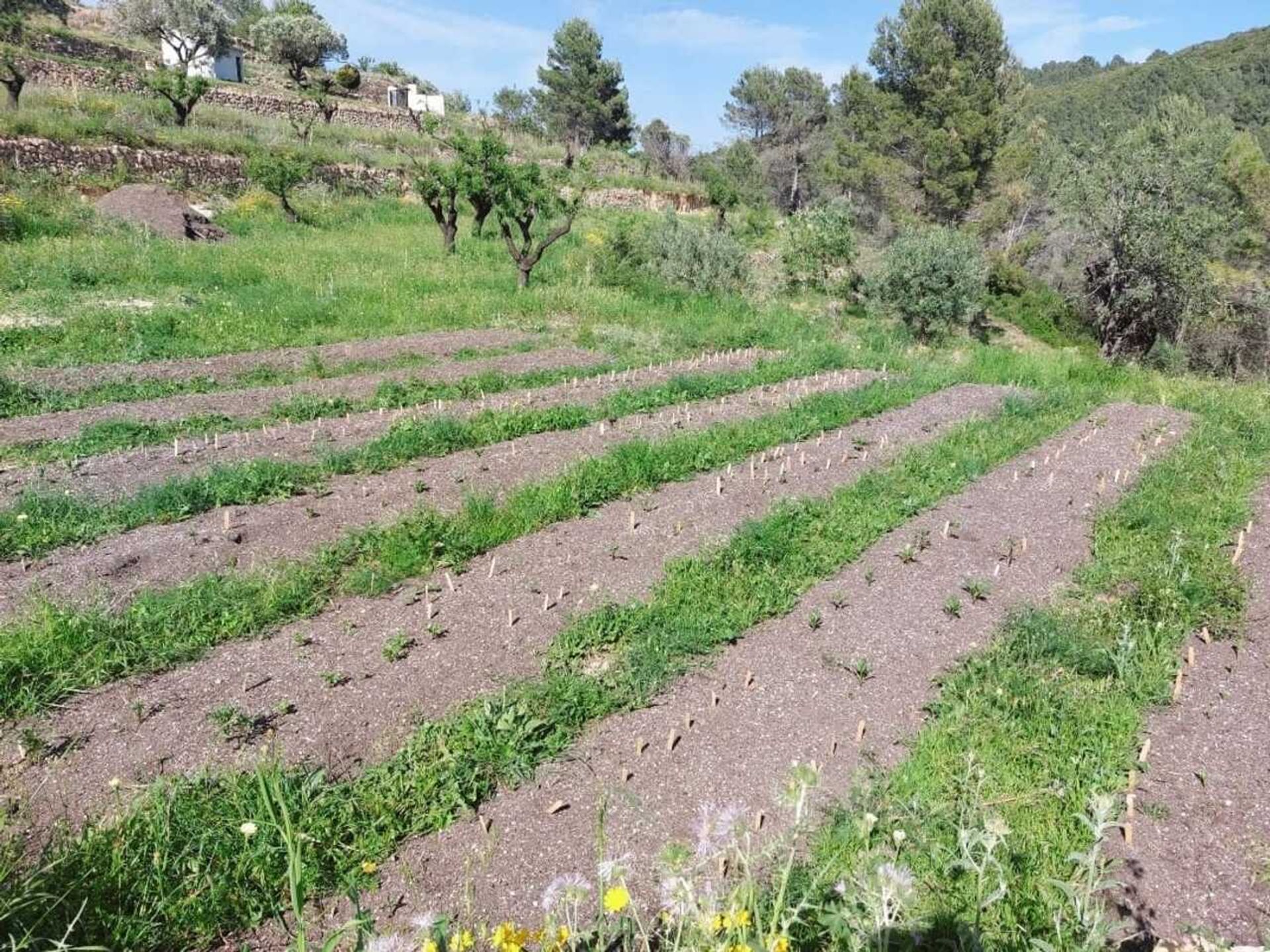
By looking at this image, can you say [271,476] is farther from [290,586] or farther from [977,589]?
[977,589]

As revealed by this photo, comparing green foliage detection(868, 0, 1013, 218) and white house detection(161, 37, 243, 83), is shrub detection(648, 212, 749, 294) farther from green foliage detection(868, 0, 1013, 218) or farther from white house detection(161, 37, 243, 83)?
white house detection(161, 37, 243, 83)

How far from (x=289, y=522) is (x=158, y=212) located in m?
16.4

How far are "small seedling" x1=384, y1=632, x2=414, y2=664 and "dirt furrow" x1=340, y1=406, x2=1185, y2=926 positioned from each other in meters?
1.29

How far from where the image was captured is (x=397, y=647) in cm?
454

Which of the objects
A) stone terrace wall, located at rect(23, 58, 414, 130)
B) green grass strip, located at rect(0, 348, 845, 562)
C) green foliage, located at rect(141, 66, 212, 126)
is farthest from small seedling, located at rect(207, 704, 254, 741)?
stone terrace wall, located at rect(23, 58, 414, 130)

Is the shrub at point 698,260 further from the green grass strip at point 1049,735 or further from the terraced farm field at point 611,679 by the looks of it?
the green grass strip at point 1049,735

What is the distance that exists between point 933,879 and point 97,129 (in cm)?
2678

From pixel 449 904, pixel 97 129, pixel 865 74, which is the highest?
pixel 865 74

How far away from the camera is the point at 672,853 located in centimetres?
169

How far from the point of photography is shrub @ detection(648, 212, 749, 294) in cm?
1880

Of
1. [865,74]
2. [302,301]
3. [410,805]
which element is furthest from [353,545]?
[865,74]

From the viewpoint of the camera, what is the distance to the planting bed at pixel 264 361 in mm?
9695

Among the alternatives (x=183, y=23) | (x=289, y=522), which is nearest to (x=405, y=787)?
(x=289, y=522)

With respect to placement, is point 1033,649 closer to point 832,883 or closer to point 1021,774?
point 1021,774
